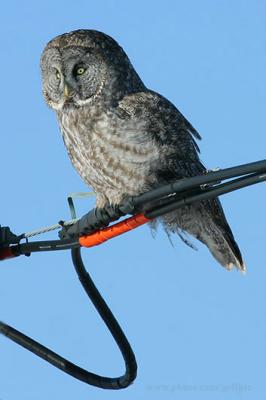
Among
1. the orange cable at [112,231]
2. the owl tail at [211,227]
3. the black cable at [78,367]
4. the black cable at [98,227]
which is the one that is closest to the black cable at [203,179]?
the black cable at [98,227]

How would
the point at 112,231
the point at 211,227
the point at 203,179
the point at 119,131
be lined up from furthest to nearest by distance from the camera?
1. the point at 211,227
2. the point at 119,131
3. the point at 112,231
4. the point at 203,179

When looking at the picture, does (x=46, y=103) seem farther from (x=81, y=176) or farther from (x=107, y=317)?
(x=107, y=317)

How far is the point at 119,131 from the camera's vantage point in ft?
19.3

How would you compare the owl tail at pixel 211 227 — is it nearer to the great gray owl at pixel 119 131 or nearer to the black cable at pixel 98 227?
the great gray owl at pixel 119 131

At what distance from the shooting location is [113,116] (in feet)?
19.7

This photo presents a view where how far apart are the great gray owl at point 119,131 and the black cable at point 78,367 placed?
3.52 ft

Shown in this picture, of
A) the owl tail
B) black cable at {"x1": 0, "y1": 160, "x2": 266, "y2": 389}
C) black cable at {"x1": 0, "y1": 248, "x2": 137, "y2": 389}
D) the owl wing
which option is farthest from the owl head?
black cable at {"x1": 0, "y1": 248, "x2": 137, "y2": 389}

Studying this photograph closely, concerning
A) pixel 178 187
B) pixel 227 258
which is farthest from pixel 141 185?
pixel 178 187

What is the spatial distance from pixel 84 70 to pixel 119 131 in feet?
2.22

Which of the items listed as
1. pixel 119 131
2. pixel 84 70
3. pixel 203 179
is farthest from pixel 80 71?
pixel 203 179

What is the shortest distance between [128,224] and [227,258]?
6.26ft

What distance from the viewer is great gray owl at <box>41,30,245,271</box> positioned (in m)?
5.89

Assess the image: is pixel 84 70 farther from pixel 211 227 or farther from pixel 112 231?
pixel 112 231

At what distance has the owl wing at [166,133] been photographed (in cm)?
593
